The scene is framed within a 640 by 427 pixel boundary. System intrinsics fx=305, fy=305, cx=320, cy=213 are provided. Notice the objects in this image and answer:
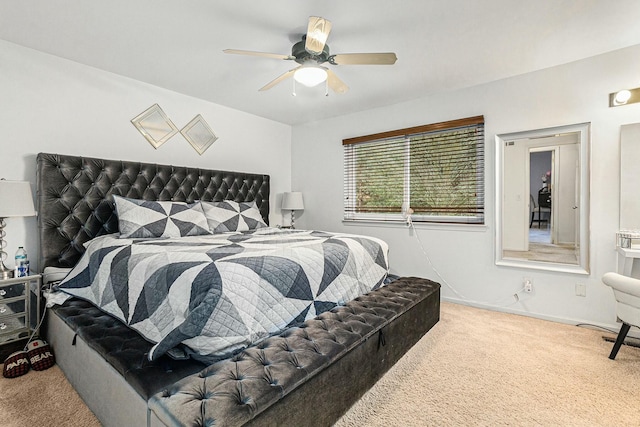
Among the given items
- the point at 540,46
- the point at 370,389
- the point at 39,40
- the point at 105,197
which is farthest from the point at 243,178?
the point at 540,46

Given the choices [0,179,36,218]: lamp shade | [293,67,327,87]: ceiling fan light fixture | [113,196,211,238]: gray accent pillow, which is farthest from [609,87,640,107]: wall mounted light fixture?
[0,179,36,218]: lamp shade

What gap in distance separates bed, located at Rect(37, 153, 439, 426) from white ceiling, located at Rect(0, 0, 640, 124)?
0.98 m

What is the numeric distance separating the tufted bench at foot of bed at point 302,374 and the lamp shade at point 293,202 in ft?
8.49

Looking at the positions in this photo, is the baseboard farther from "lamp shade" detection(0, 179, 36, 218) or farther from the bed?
"lamp shade" detection(0, 179, 36, 218)

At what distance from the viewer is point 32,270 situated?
2.59 meters

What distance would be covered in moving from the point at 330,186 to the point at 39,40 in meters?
3.32

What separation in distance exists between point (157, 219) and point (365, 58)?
87.4 inches

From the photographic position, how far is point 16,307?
7.21 feet

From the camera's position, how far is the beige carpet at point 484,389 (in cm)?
158

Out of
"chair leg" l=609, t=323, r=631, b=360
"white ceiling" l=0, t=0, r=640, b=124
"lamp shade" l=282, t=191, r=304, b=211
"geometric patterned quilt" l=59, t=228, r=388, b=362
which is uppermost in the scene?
"white ceiling" l=0, t=0, r=640, b=124

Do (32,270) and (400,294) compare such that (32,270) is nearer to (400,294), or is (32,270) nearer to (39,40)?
(39,40)

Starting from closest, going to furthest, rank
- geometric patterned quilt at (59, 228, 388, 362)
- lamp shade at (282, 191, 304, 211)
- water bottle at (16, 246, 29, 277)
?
geometric patterned quilt at (59, 228, 388, 362)
water bottle at (16, 246, 29, 277)
lamp shade at (282, 191, 304, 211)

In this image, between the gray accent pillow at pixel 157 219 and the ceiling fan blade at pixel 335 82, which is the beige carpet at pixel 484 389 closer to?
the gray accent pillow at pixel 157 219

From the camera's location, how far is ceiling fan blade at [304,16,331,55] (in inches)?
74.4
